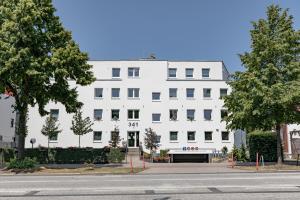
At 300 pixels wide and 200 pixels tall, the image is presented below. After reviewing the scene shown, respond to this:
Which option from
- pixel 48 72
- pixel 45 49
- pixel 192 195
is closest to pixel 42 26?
pixel 45 49

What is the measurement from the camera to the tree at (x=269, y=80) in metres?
26.4

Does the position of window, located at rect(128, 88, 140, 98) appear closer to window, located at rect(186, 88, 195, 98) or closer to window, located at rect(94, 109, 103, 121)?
window, located at rect(94, 109, 103, 121)

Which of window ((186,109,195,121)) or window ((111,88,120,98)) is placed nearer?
window ((186,109,195,121))

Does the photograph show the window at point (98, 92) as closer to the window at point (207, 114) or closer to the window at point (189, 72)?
the window at point (189, 72)

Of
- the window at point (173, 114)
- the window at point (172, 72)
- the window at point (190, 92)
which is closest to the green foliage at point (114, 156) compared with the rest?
the window at point (173, 114)

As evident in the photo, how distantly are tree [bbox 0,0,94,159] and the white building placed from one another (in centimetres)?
2700

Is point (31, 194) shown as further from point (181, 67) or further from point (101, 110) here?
point (181, 67)

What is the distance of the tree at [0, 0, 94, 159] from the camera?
24.4m

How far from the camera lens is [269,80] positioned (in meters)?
27.6

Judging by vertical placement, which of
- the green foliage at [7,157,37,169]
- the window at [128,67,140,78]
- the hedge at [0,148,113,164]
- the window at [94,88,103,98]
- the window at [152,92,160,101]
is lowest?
the green foliage at [7,157,37,169]

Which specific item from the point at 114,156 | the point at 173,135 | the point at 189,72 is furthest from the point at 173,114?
the point at 114,156

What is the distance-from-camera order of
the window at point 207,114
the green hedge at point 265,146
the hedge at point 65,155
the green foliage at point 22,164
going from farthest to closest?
the window at point 207,114, the green hedge at point 265,146, the hedge at point 65,155, the green foliage at point 22,164

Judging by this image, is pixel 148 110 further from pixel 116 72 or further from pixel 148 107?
pixel 116 72


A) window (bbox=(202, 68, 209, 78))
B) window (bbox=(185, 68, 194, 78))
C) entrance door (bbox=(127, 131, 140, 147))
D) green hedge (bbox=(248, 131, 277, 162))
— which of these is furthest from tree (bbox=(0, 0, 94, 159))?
window (bbox=(202, 68, 209, 78))
